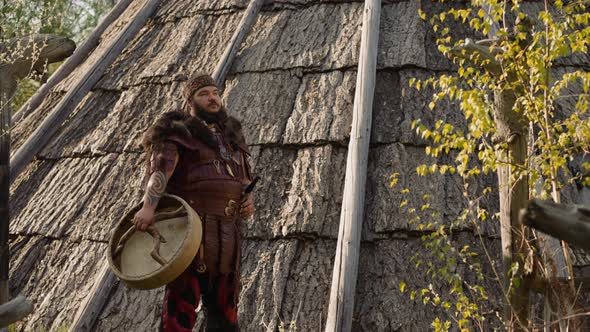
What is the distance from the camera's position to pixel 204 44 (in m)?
7.25

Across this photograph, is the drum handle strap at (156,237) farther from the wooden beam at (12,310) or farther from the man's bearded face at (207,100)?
the wooden beam at (12,310)

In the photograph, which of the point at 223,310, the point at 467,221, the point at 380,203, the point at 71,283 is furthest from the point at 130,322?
the point at 467,221

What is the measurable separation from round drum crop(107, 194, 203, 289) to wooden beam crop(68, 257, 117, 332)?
3.50ft

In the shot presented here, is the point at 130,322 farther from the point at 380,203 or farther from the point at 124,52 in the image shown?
the point at 124,52

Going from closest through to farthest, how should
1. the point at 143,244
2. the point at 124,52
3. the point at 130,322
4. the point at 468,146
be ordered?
the point at 468,146, the point at 143,244, the point at 130,322, the point at 124,52

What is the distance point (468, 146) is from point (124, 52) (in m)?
4.34

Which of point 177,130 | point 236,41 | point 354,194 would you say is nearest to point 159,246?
point 177,130

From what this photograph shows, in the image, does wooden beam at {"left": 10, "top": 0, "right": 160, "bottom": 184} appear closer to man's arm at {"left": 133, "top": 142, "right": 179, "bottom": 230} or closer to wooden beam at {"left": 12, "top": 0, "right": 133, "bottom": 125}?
wooden beam at {"left": 12, "top": 0, "right": 133, "bottom": 125}

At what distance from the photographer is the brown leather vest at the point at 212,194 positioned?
4496 millimetres

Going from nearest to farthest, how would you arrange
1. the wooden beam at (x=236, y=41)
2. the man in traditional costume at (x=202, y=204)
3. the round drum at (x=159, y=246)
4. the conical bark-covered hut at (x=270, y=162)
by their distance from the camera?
the round drum at (x=159, y=246) < the man in traditional costume at (x=202, y=204) < the conical bark-covered hut at (x=270, y=162) < the wooden beam at (x=236, y=41)

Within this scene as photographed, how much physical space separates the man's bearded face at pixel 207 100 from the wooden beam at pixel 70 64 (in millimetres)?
3033

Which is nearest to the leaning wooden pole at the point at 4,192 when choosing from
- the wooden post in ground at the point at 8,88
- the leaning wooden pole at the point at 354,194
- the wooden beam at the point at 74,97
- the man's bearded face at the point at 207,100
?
the wooden post in ground at the point at 8,88

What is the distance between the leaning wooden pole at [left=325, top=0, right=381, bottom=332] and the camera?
4.93 m

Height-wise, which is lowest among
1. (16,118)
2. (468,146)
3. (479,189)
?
(468,146)
